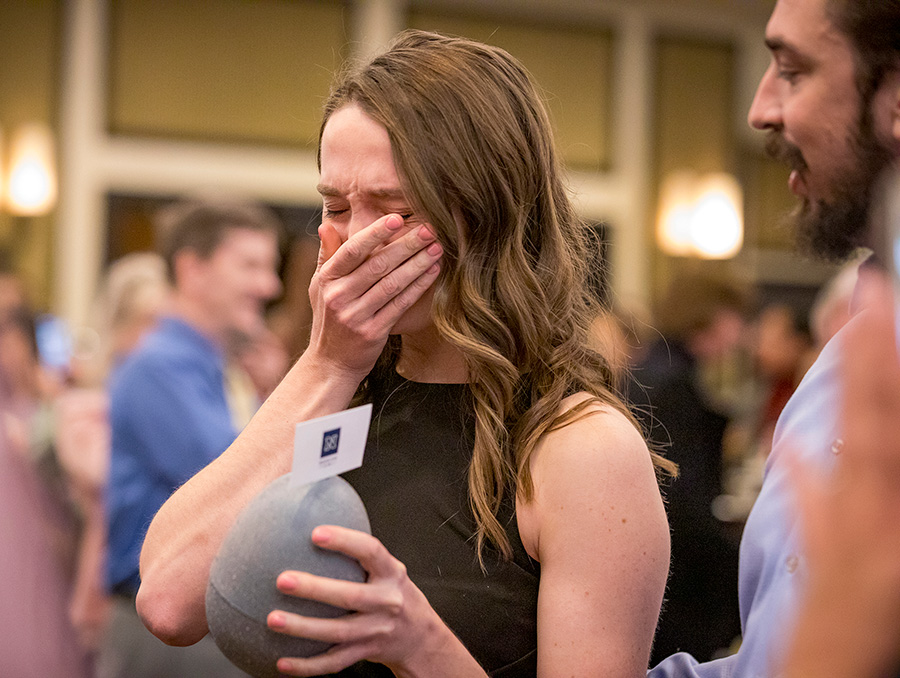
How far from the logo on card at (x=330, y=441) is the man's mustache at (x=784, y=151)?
0.84 m

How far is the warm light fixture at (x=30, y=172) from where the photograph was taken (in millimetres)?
6008

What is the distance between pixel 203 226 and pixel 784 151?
215 cm

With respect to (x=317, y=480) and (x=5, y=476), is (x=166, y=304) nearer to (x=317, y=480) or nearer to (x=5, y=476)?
(x=317, y=480)

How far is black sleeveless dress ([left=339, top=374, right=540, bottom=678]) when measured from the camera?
1.22 meters

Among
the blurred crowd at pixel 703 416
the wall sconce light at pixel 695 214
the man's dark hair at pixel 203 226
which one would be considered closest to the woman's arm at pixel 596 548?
the blurred crowd at pixel 703 416

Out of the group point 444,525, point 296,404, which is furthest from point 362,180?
point 444,525

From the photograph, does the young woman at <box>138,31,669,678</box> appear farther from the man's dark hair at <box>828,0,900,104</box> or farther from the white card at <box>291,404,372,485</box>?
the man's dark hair at <box>828,0,900,104</box>

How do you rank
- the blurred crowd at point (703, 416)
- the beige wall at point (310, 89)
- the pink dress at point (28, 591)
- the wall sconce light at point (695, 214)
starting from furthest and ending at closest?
the wall sconce light at point (695, 214) < the beige wall at point (310, 89) < the blurred crowd at point (703, 416) < the pink dress at point (28, 591)

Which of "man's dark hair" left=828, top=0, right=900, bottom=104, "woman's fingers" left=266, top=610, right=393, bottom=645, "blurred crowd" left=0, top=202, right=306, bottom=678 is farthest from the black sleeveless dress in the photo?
"man's dark hair" left=828, top=0, right=900, bottom=104

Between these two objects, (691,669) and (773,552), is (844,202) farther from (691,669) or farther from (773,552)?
(691,669)

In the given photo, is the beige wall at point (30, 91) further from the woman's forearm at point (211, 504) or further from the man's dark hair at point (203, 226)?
the woman's forearm at point (211, 504)

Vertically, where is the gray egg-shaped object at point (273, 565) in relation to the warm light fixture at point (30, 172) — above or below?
below

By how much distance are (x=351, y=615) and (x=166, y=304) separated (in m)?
2.36

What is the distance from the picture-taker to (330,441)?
3.42ft
